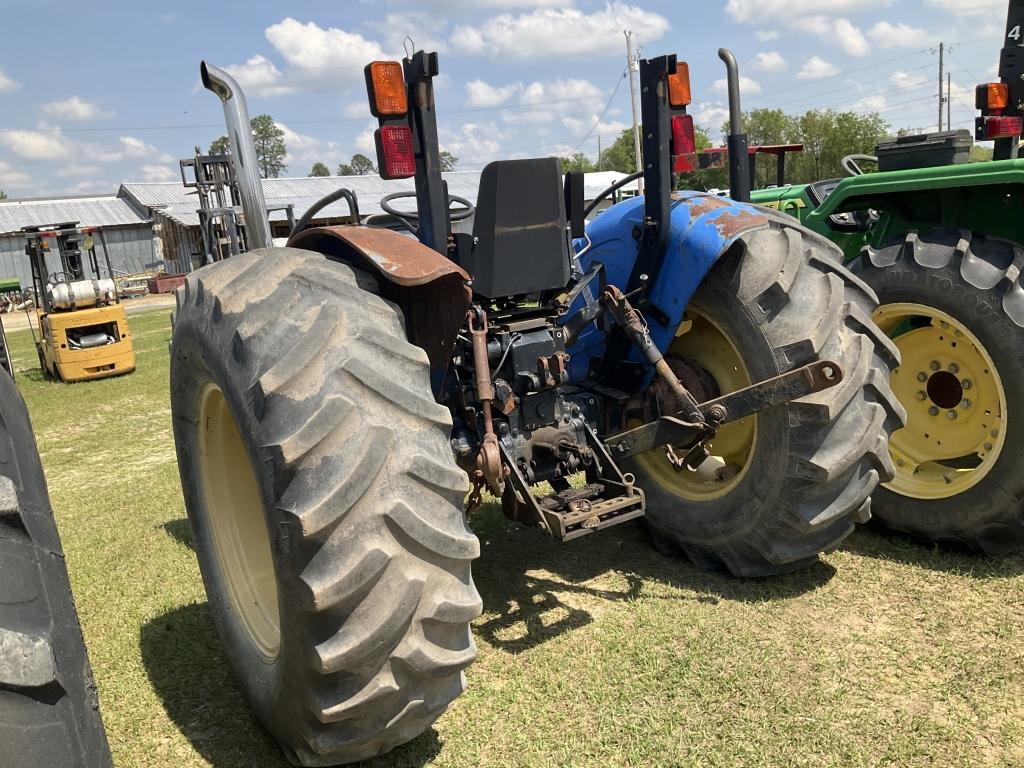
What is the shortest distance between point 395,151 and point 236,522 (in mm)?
1403

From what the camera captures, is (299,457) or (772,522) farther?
(772,522)

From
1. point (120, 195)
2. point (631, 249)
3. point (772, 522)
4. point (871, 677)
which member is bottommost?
point (871, 677)

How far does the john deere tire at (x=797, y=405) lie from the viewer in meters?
2.94

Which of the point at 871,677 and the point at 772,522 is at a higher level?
the point at 772,522

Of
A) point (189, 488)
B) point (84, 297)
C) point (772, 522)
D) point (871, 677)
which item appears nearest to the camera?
point (871, 677)

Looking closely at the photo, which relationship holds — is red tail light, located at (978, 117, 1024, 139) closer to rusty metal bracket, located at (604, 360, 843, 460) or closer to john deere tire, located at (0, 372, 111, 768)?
rusty metal bracket, located at (604, 360, 843, 460)

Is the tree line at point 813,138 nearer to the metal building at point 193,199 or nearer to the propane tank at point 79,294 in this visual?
the metal building at point 193,199

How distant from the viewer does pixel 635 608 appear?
3.22 m

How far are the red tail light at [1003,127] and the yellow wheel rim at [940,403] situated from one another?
1.29 metres

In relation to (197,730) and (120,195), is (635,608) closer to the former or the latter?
(197,730)

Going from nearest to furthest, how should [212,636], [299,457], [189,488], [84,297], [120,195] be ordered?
[299,457]
[189,488]
[212,636]
[84,297]
[120,195]

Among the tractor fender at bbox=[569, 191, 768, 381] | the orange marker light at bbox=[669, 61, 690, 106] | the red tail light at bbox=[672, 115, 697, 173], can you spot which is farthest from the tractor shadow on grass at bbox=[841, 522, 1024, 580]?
the orange marker light at bbox=[669, 61, 690, 106]

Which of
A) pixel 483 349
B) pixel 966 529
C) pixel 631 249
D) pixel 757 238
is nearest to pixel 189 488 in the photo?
pixel 483 349

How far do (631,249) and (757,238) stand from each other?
58cm
